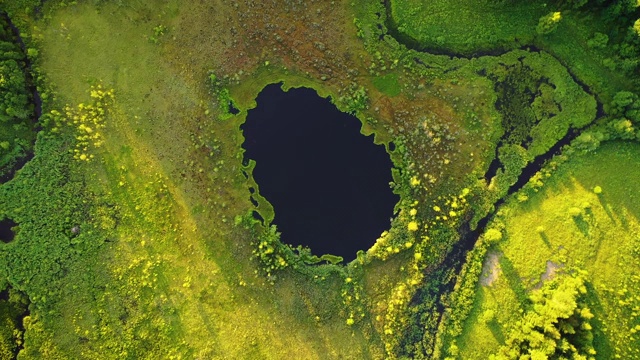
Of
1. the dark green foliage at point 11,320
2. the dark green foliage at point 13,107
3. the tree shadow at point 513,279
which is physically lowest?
the dark green foliage at point 11,320

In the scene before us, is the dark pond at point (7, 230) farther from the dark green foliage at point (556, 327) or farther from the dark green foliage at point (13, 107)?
the dark green foliage at point (556, 327)

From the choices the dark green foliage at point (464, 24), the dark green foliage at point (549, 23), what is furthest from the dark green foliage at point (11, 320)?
the dark green foliage at point (549, 23)

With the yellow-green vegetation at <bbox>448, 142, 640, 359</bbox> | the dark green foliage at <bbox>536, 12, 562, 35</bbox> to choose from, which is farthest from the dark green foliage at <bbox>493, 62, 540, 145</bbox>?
the yellow-green vegetation at <bbox>448, 142, 640, 359</bbox>

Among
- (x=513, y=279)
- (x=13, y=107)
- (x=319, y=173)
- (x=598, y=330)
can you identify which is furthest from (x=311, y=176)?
(x=598, y=330)

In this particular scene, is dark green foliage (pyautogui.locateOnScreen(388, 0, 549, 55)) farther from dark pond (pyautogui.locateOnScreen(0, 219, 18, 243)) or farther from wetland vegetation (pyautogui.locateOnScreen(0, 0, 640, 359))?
dark pond (pyautogui.locateOnScreen(0, 219, 18, 243))

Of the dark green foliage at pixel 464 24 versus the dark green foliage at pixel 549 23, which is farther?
the dark green foliage at pixel 464 24
